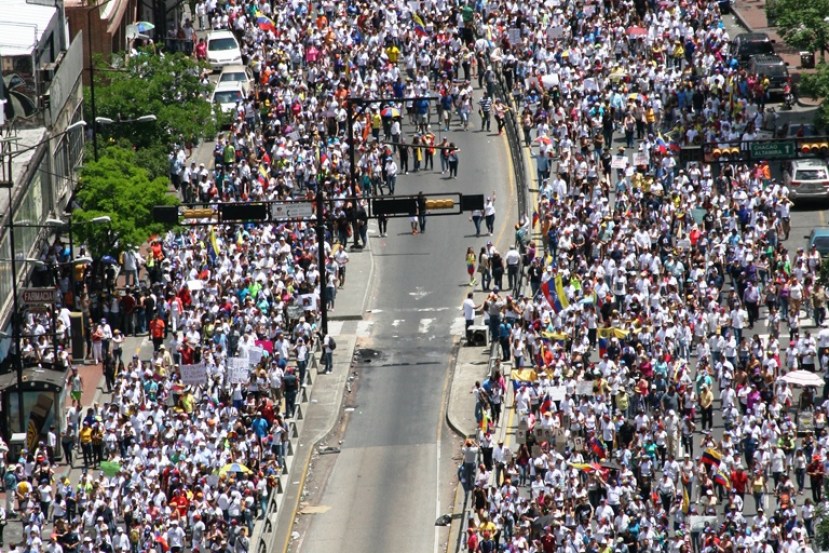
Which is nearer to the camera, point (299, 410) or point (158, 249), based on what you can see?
point (299, 410)

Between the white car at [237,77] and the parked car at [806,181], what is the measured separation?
1970cm

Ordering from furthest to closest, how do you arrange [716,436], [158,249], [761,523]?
[158,249], [716,436], [761,523]

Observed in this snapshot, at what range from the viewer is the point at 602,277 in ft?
229

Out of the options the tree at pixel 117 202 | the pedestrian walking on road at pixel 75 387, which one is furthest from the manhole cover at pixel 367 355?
the pedestrian walking on road at pixel 75 387

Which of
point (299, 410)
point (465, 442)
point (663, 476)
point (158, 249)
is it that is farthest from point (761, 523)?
point (158, 249)

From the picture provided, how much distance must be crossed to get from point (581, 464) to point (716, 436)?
5374 mm

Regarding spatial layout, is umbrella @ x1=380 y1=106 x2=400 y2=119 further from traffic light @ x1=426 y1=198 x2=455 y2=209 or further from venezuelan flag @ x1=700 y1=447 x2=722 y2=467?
venezuelan flag @ x1=700 y1=447 x2=722 y2=467

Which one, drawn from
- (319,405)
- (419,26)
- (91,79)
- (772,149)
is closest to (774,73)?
(419,26)

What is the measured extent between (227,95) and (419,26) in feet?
26.2

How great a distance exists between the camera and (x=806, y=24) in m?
81.7

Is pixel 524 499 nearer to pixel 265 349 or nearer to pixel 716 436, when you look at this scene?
pixel 716 436

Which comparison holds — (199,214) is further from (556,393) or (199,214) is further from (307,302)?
(556,393)

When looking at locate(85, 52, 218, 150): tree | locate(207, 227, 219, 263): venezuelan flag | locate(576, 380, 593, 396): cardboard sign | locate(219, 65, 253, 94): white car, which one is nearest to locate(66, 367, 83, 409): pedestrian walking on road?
locate(207, 227, 219, 263): venezuelan flag

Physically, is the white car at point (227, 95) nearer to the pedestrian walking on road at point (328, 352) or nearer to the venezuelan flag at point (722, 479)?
the pedestrian walking on road at point (328, 352)
